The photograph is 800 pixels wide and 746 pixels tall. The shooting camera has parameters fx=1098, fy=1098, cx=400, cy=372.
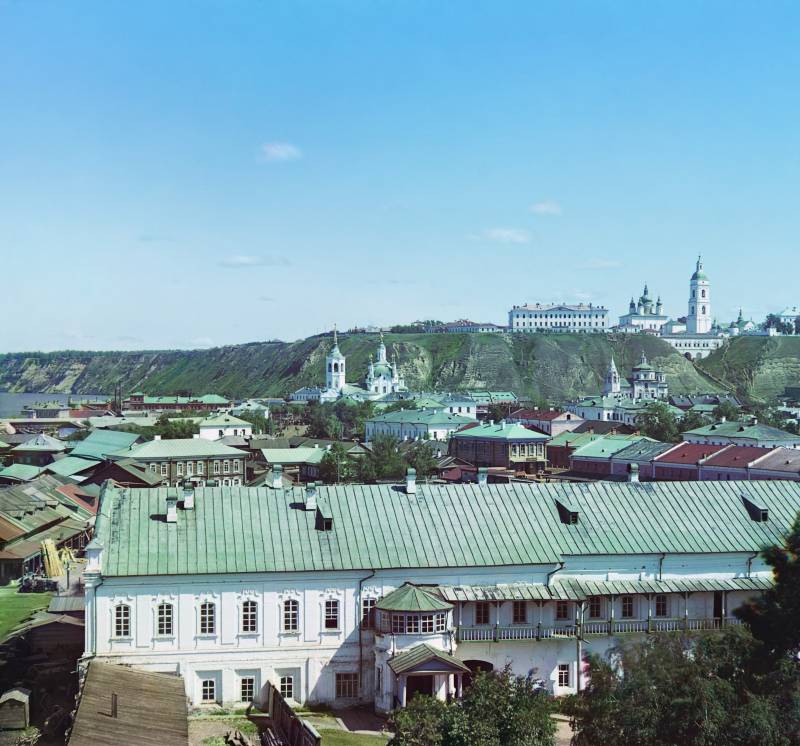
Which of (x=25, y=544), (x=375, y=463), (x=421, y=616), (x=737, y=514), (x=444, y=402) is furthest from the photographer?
(x=444, y=402)

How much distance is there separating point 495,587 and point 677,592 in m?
6.05

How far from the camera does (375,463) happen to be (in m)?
95.4

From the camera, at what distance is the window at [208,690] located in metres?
32.7

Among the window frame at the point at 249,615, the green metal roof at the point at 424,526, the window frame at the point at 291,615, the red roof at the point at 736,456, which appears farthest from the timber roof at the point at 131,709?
the red roof at the point at 736,456

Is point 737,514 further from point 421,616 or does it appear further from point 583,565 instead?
point 421,616

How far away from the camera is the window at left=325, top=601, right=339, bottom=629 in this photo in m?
33.7

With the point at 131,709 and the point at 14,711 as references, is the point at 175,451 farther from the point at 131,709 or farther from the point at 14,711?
the point at 131,709

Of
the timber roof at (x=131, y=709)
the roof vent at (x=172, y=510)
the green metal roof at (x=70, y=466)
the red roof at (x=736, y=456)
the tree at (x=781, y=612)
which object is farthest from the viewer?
the green metal roof at (x=70, y=466)

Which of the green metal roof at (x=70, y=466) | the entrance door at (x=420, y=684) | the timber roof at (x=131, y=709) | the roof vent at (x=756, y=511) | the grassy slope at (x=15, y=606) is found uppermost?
the roof vent at (x=756, y=511)

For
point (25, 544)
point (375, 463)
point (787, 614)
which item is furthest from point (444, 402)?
point (787, 614)

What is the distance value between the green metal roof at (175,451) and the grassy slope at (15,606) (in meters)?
43.5

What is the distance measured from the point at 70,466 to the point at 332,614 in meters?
68.4

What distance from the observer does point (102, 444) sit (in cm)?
11138

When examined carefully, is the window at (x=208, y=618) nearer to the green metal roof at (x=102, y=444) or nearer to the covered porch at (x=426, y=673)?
the covered porch at (x=426, y=673)
